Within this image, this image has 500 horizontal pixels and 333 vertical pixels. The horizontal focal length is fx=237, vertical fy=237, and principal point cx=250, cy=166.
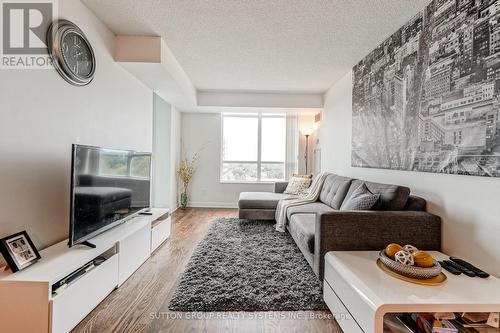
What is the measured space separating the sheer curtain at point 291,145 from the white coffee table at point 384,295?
3.91 meters

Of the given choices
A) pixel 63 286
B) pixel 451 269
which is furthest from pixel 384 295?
pixel 63 286

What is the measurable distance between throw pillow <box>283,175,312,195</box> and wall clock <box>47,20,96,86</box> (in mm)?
3293

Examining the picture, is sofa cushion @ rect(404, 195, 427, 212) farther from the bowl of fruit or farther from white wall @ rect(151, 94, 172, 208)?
white wall @ rect(151, 94, 172, 208)

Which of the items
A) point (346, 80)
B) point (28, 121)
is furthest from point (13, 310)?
point (346, 80)

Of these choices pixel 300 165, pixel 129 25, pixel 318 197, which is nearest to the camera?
pixel 129 25

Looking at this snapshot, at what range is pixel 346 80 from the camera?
11.9ft

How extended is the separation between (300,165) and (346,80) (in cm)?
223

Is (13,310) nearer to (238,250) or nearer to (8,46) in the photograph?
(8,46)

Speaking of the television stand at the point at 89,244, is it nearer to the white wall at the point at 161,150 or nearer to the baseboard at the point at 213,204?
the white wall at the point at 161,150

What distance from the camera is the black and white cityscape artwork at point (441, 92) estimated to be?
1.45 metres

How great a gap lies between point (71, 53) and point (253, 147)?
397 centimetres

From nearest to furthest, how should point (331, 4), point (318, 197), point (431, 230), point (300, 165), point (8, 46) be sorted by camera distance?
point (8, 46) → point (431, 230) → point (331, 4) → point (318, 197) → point (300, 165)

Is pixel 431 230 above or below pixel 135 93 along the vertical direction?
below

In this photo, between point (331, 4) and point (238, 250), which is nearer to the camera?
point (331, 4)
